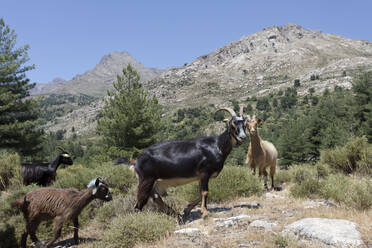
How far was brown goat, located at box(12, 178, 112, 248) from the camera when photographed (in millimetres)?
5159

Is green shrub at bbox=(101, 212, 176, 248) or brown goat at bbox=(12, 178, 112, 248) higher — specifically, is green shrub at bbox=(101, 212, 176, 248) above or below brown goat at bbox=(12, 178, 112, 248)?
below

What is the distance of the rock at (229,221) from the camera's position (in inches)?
200

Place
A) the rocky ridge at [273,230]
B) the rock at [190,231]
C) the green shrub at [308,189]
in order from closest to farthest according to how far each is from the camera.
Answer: the rocky ridge at [273,230], the rock at [190,231], the green shrub at [308,189]

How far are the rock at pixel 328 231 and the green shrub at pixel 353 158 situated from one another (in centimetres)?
677

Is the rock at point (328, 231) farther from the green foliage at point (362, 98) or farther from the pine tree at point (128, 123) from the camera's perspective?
the green foliage at point (362, 98)

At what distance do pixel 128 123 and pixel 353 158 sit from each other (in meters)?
15.7

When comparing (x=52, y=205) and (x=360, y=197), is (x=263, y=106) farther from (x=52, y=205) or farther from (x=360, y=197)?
(x=52, y=205)

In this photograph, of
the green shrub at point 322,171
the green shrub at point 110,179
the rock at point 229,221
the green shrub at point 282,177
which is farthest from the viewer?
the green shrub at point 282,177

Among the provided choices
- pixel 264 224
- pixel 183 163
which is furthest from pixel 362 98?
pixel 183 163

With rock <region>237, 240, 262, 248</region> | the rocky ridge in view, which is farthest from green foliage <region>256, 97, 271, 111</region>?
rock <region>237, 240, 262, 248</region>

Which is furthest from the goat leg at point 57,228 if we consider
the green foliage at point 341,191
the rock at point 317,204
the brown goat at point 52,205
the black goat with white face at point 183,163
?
the green foliage at point 341,191

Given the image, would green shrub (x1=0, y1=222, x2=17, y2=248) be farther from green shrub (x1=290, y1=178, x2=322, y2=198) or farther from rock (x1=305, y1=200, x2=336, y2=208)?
green shrub (x1=290, y1=178, x2=322, y2=198)

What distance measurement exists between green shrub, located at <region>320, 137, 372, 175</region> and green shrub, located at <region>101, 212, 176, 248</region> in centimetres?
829

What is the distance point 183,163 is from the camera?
5.52 m
